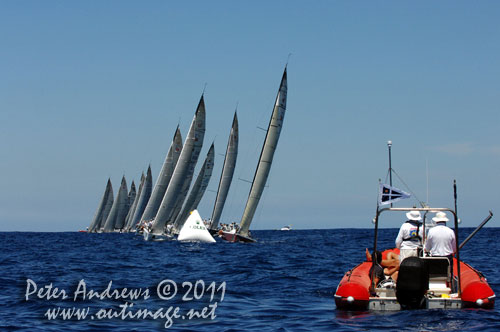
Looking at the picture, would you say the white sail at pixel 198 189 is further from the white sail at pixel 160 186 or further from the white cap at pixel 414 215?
the white cap at pixel 414 215

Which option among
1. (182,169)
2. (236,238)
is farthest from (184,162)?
(236,238)

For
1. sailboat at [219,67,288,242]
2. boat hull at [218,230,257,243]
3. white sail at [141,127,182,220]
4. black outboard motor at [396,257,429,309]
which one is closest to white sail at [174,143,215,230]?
white sail at [141,127,182,220]

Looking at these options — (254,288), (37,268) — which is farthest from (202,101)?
(254,288)

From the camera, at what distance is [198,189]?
253 feet

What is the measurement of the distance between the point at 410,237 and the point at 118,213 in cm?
10483

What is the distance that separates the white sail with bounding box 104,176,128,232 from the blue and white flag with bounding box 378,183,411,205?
339ft

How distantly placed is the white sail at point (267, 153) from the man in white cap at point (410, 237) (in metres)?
39.2

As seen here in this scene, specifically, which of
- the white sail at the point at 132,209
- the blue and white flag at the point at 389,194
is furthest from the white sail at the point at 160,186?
the blue and white flag at the point at 389,194

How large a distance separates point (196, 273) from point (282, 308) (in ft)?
31.0

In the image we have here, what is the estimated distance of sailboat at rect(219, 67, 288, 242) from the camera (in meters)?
55.6

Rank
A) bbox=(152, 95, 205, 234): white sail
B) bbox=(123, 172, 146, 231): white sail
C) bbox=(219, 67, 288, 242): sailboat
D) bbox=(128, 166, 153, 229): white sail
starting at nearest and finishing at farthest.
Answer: bbox=(219, 67, 288, 242): sailboat → bbox=(152, 95, 205, 234): white sail → bbox=(128, 166, 153, 229): white sail → bbox=(123, 172, 146, 231): white sail

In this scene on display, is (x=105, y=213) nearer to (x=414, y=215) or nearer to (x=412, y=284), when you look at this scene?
(x=414, y=215)

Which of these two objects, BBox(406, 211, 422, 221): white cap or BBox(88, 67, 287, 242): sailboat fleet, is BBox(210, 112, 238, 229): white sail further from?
BBox(406, 211, 422, 221): white cap

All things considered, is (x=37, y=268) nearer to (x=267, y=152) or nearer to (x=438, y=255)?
(x=438, y=255)
